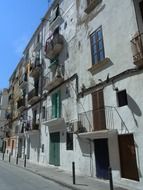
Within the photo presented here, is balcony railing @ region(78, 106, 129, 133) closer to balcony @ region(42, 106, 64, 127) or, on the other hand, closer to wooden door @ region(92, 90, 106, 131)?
wooden door @ region(92, 90, 106, 131)

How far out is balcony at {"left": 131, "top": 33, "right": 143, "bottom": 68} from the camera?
9.56 metres

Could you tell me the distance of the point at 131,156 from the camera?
383 inches

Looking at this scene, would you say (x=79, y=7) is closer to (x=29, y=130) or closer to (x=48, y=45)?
(x=48, y=45)

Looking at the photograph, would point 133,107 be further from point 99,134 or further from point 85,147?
point 85,147

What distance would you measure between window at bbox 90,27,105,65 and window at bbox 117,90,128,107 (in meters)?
2.87

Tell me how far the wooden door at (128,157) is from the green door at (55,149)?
785cm

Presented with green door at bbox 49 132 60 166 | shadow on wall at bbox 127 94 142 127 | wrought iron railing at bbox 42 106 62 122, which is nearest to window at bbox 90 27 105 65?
shadow on wall at bbox 127 94 142 127

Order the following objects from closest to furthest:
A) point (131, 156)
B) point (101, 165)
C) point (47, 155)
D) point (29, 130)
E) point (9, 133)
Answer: point (131, 156) < point (101, 165) < point (47, 155) < point (29, 130) < point (9, 133)

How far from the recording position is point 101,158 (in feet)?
38.8

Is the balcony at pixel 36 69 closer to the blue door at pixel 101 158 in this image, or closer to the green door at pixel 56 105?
the green door at pixel 56 105

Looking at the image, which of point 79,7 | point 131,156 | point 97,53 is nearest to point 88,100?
point 97,53

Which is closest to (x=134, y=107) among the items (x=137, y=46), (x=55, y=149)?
(x=137, y=46)

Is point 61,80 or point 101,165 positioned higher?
point 61,80

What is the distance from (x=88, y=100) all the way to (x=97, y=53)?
315cm
